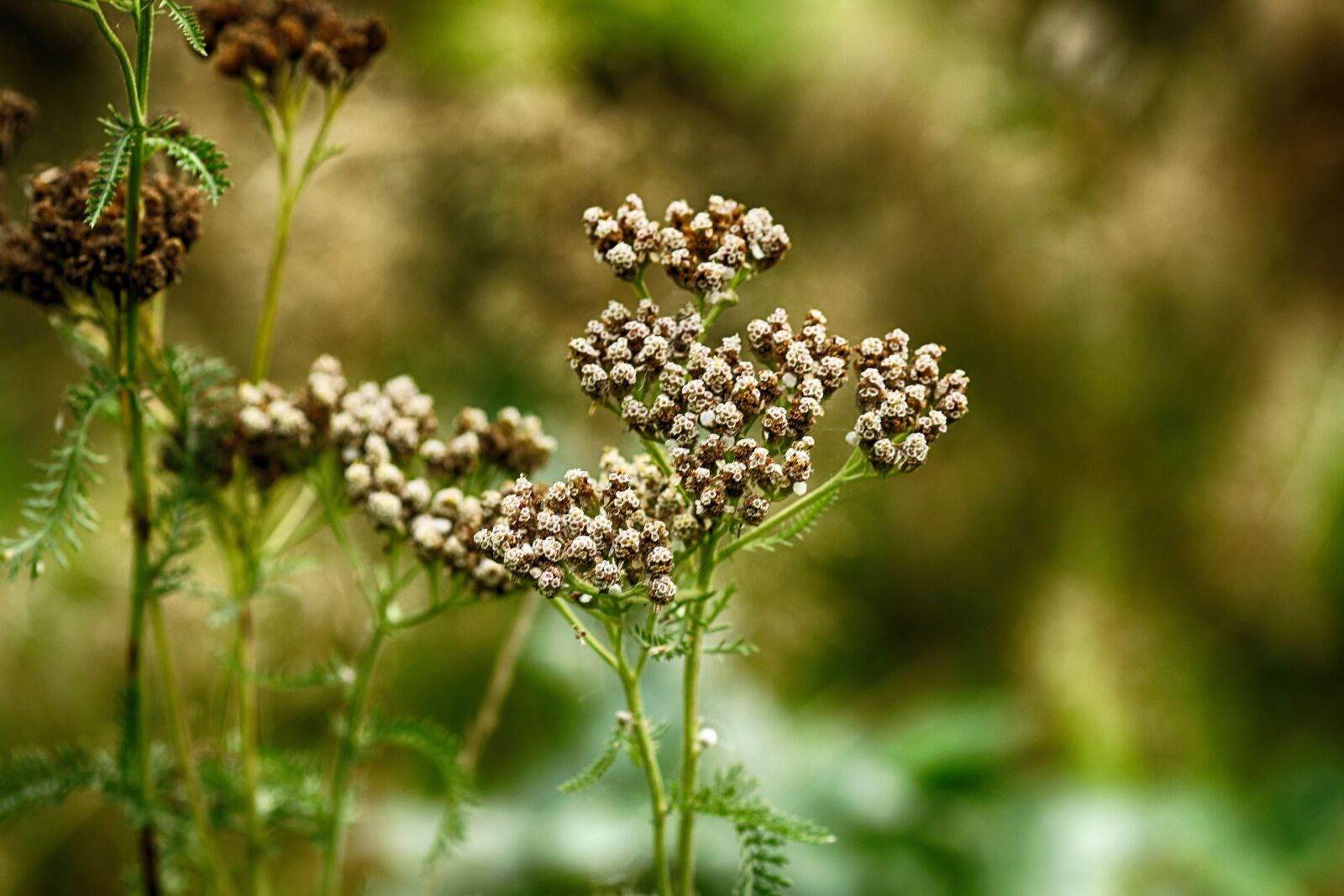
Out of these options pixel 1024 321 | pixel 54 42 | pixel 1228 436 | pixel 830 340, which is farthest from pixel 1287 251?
pixel 54 42

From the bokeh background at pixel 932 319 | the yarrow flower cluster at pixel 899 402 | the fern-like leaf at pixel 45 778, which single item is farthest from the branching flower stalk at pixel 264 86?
the bokeh background at pixel 932 319

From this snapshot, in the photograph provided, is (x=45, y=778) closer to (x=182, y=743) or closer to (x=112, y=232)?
(x=182, y=743)

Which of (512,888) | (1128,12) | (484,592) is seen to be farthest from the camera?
(1128,12)

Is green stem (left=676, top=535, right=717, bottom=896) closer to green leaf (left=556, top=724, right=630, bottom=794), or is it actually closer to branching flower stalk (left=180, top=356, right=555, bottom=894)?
green leaf (left=556, top=724, right=630, bottom=794)

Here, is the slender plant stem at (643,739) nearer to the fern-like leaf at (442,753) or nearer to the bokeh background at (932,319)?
the fern-like leaf at (442,753)

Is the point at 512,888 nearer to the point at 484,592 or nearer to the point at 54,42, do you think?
the point at 484,592

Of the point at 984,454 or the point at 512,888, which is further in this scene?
the point at 984,454
